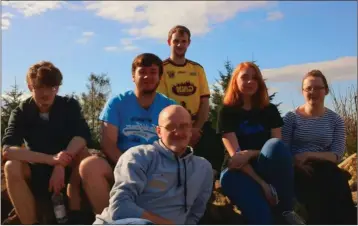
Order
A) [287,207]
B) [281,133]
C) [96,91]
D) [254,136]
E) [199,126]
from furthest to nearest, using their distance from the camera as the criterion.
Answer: [96,91] < [199,126] < [281,133] < [254,136] < [287,207]

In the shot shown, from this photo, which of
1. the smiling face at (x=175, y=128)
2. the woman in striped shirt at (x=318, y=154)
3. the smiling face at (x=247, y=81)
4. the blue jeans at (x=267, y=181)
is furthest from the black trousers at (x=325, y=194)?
the smiling face at (x=175, y=128)

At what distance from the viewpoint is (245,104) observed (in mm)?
3561

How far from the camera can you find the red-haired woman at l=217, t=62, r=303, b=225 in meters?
3.15

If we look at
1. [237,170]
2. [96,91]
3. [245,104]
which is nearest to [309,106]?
[245,104]

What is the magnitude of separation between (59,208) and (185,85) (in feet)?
5.94

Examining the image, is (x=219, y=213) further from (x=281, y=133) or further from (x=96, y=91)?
(x=96, y=91)

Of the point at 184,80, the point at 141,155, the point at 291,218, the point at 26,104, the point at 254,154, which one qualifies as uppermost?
the point at 184,80

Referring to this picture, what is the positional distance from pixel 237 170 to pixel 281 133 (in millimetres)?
652

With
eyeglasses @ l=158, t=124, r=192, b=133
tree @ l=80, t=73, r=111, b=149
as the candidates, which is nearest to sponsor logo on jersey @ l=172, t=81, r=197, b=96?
eyeglasses @ l=158, t=124, r=192, b=133

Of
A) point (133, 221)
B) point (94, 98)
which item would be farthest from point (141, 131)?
point (94, 98)

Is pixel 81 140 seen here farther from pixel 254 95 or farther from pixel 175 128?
pixel 254 95

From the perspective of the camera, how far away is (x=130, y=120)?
337 cm

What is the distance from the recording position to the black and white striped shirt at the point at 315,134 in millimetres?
3684

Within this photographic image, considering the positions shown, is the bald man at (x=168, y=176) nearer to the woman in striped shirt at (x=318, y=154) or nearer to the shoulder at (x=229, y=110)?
the shoulder at (x=229, y=110)
